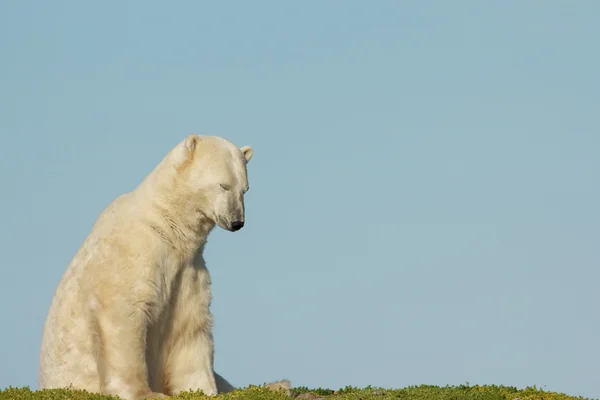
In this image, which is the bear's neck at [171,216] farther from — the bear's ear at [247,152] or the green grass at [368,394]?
the green grass at [368,394]

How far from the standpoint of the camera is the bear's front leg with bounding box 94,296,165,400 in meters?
12.1

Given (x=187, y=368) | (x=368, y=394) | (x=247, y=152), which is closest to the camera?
(x=187, y=368)

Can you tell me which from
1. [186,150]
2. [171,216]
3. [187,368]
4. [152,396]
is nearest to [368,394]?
[187,368]

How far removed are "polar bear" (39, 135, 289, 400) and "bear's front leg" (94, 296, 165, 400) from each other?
12 mm

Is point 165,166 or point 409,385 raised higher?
point 165,166

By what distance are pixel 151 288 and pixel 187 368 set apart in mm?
1268

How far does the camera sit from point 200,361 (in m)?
12.9

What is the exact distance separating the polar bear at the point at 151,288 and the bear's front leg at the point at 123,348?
1cm

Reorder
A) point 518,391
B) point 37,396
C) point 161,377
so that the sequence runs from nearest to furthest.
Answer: point 37,396 < point 161,377 < point 518,391

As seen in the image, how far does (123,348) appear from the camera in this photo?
474 inches

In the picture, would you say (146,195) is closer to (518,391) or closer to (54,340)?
(54,340)

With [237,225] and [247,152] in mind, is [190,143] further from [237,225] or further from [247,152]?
[237,225]

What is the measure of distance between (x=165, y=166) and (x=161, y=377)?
8.64 feet

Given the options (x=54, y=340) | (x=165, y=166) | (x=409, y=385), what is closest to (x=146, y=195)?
(x=165, y=166)
